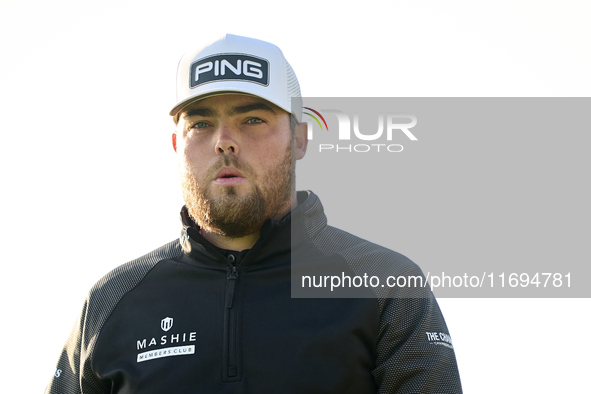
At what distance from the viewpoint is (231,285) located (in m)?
3.18

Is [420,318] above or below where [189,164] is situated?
below

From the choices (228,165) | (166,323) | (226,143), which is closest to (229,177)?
(228,165)

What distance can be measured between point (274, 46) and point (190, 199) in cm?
97

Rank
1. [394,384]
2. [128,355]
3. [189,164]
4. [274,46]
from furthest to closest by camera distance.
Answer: [274,46]
[189,164]
[128,355]
[394,384]

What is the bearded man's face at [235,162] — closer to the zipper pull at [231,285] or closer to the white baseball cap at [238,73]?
the white baseball cap at [238,73]

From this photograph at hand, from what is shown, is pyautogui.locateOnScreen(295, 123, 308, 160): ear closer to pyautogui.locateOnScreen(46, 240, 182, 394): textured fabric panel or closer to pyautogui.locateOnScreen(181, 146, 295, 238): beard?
pyautogui.locateOnScreen(181, 146, 295, 238): beard

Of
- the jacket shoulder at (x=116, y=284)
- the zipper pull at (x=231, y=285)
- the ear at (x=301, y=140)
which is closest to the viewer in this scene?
the zipper pull at (x=231, y=285)

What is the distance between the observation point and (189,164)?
3455 millimetres

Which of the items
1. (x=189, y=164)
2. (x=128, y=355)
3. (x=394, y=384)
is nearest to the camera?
(x=394, y=384)

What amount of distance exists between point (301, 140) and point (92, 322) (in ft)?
4.84

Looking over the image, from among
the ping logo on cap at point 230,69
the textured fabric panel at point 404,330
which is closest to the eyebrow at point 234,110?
the ping logo on cap at point 230,69

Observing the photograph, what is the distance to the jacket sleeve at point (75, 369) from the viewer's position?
3.30 m

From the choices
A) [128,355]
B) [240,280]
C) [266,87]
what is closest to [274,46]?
[266,87]

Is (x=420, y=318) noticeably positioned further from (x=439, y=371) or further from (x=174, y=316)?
(x=174, y=316)
